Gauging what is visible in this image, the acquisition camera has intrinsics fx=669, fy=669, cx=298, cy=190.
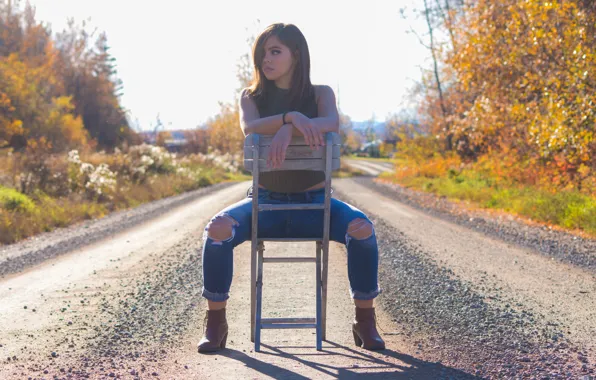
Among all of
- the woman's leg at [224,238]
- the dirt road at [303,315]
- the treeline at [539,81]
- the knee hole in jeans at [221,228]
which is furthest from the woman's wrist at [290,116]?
the treeline at [539,81]

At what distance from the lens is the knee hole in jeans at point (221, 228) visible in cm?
372

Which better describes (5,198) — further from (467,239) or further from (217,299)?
(217,299)

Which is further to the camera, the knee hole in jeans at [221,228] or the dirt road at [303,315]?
the knee hole in jeans at [221,228]

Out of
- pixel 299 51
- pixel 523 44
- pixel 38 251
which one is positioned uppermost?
pixel 523 44

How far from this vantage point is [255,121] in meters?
3.89

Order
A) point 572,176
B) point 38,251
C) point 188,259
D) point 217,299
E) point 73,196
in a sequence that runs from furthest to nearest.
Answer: point 73,196 < point 572,176 < point 38,251 < point 188,259 < point 217,299

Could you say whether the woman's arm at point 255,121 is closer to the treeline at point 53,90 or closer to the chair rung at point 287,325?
the chair rung at point 287,325

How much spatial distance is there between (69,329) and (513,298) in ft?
11.2

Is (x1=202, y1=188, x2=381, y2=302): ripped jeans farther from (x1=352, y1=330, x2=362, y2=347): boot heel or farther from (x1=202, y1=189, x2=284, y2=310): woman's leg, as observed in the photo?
(x1=352, y1=330, x2=362, y2=347): boot heel

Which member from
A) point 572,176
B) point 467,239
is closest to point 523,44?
point 572,176

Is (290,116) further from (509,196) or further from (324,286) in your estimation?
(509,196)

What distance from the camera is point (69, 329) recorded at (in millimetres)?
4504

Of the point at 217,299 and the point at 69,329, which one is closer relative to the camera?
the point at 217,299

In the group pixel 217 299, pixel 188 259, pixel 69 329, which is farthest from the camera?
pixel 188 259
